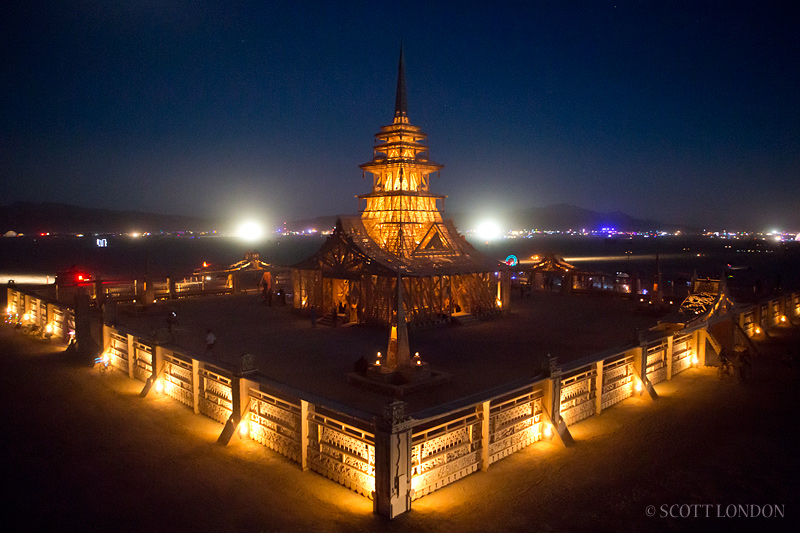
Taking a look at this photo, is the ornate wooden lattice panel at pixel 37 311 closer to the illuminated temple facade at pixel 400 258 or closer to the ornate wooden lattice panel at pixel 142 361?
the ornate wooden lattice panel at pixel 142 361

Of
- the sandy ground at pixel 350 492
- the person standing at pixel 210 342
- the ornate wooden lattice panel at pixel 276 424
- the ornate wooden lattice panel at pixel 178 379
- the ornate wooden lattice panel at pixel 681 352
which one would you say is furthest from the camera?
the person standing at pixel 210 342

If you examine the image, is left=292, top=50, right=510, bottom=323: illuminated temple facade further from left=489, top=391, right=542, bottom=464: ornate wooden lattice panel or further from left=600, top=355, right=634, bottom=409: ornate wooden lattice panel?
left=489, top=391, right=542, bottom=464: ornate wooden lattice panel

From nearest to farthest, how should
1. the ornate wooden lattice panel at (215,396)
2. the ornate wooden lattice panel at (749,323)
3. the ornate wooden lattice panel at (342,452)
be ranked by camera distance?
the ornate wooden lattice panel at (342,452), the ornate wooden lattice panel at (215,396), the ornate wooden lattice panel at (749,323)

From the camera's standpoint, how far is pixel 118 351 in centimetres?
1430

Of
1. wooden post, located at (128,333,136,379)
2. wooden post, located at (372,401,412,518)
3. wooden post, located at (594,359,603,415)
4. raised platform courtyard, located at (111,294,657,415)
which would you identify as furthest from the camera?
wooden post, located at (128,333,136,379)

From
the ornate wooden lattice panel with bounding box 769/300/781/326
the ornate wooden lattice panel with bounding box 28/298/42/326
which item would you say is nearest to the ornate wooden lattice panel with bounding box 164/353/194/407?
the ornate wooden lattice panel with bounding box 28/298/42/326

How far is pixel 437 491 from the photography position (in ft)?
25.1

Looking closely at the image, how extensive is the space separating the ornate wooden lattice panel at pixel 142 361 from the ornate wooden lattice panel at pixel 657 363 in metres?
12.5

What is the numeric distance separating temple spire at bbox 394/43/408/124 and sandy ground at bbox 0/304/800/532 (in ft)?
61.0

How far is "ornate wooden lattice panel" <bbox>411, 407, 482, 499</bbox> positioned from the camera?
291 inches

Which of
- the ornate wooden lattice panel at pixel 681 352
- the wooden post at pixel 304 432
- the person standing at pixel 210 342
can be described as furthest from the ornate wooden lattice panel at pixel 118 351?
the ornate wooden lattice panel at pixel 681 352

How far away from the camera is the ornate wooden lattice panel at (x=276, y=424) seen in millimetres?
8455

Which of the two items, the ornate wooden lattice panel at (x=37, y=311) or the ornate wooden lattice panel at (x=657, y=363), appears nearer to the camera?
the ornate wooden lattice panel at (x=657, y=363)

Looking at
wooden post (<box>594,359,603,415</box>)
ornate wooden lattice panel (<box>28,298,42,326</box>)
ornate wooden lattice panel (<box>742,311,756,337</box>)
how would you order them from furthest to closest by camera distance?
ornate wooden lattice panel (<box>28,298,42,326</box>) < ornate wooden lattice panel (<box>742,311,756,337</box>) < wooden post (<box>594,359,603,415</box>)
